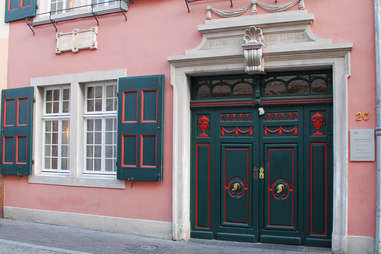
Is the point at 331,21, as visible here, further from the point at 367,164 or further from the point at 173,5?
the point at 173,5

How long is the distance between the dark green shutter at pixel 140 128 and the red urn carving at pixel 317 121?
2526 millimetres

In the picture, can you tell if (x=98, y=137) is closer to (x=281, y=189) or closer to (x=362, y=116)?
(x=281, y=189)

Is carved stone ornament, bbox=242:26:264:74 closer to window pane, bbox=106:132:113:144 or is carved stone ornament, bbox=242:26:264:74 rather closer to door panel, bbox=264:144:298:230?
door panel, bbox=264:144:298:230

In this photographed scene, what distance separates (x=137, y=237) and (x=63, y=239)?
1.27 metres

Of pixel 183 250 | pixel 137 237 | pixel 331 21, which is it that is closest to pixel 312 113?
pixel 331 21

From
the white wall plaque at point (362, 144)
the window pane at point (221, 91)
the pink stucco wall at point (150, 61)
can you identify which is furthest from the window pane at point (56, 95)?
the white wall plaque at point (362, 144)

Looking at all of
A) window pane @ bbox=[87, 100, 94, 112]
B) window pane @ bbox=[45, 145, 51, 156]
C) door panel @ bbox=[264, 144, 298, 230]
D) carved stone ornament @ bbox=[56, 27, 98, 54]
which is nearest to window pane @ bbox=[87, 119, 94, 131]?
window pane @ bbox=[87, 100, 94, 112]

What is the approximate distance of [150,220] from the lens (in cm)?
735

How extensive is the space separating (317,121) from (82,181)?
14.6 ft

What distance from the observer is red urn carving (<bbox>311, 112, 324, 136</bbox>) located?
21.3 feet

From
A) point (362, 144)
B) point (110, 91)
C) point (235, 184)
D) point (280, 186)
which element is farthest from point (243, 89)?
→ point (110, 91)

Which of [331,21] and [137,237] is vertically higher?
[331,21]

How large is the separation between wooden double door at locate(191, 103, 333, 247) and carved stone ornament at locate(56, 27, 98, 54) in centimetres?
254

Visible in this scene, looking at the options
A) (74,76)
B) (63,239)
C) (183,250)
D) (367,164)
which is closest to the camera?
(367,164)
